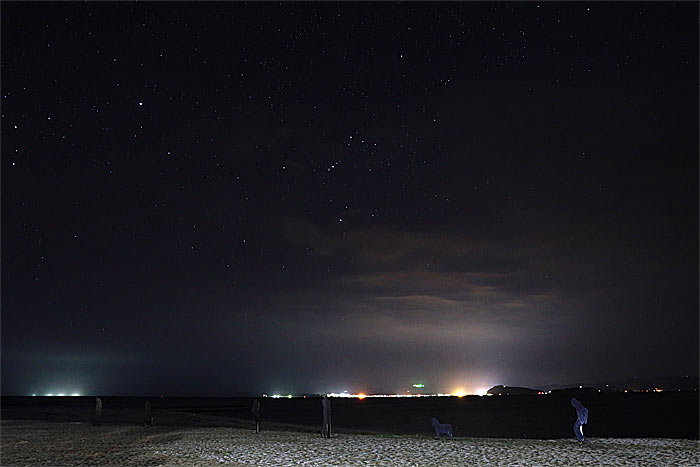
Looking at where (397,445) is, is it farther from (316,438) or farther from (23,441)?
(23,441)

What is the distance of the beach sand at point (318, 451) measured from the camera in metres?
21.8

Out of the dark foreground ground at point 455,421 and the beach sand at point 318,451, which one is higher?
the beach sand at point 318,451

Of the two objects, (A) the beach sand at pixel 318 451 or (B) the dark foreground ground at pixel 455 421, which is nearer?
(A) the beach sand at pixel 318 451

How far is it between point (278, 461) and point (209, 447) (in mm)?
5602

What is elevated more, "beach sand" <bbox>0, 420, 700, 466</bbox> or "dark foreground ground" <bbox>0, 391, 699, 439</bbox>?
"beach sand" <bbox>0, 420, 700, 466</bbox>

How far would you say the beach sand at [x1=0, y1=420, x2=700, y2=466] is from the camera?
2175 centimetres

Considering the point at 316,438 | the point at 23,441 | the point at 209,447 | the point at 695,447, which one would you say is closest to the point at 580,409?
the point at 695,447

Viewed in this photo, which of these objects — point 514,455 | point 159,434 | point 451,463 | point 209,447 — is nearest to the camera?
point 451,463

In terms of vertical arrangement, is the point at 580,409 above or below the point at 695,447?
above

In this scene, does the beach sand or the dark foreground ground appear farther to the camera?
the dark foreground ground

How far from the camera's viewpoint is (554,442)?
2744 centimetres

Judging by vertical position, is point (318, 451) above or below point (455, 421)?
above

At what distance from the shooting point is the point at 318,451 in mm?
24719

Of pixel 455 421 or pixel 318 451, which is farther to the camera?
pixel 455 421
